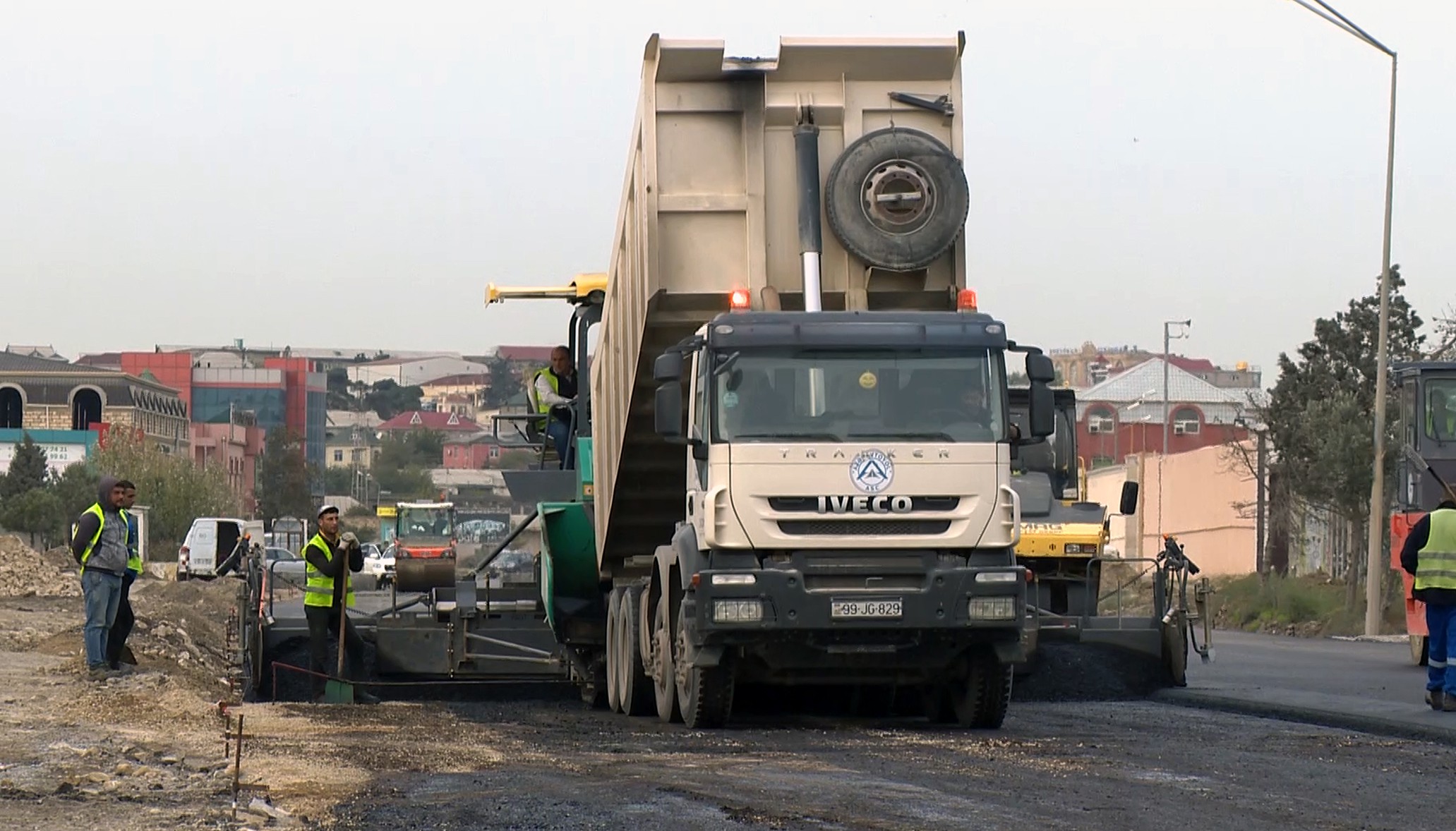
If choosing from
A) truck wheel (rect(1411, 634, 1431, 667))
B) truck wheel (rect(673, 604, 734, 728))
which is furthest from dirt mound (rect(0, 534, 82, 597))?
truck wheel (rect(673, 604, 734, 728))

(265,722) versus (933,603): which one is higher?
(933,603)

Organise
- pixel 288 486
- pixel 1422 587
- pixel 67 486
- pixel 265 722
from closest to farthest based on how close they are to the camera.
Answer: pixel 265 722
pixel 1422 587
pixel 67 486
pixel 288 486

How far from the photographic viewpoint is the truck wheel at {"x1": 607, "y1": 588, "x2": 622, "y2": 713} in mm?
16141

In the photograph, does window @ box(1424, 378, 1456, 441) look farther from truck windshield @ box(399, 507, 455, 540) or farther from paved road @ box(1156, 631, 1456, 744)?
truck windshield @ box(399, 507, 455, 540)

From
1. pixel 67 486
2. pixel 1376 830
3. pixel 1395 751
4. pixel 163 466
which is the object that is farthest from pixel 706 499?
pixel 163 466

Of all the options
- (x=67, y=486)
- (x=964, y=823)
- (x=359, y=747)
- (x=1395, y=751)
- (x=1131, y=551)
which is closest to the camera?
(x=964, y=823)

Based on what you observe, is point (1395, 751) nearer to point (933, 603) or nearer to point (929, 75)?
point (933, 603)

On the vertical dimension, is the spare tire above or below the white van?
above

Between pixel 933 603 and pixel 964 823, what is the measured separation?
479cm

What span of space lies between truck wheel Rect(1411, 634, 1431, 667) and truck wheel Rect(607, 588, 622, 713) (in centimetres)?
928

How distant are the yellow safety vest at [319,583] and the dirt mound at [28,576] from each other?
1012 inches

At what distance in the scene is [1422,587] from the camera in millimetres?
15320

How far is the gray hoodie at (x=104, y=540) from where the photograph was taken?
665 inches

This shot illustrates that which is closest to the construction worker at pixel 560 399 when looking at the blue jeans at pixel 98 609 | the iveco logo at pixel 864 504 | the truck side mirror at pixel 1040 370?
the blue jeans at pixel 98 609
